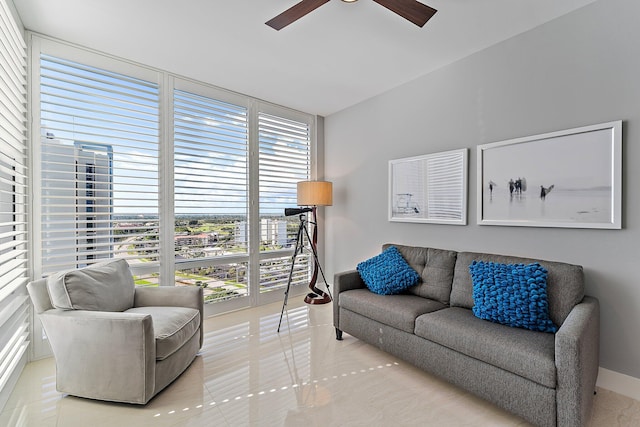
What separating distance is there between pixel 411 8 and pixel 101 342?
2.78 metres

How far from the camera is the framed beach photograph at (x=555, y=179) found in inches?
81.7

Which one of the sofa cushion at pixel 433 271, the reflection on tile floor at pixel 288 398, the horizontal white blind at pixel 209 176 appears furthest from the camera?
the horizontal white blind at pixel 209 176

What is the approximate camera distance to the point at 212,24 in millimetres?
2383

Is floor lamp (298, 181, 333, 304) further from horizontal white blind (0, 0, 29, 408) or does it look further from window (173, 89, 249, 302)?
horizontal white blind (0, 0, 29, 408)

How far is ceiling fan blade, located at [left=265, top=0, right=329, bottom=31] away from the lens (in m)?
1.87

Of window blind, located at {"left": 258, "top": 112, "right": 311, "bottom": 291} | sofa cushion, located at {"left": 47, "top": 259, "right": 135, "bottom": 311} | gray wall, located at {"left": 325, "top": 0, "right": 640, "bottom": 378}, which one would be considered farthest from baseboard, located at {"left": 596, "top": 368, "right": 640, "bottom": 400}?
sofa cushion, located at {"left": 47, "top": 259, "right": 135, "bottom": 311}

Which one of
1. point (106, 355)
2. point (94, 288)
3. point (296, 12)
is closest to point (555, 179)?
point (296, 12)

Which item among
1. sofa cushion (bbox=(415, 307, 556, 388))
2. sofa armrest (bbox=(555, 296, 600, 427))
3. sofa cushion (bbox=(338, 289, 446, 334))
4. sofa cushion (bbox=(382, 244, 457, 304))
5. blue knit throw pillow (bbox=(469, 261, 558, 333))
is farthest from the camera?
sofa cushion (bbox=(382, 244, 457, 304))

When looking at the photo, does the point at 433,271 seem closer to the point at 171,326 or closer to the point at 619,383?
the point at 619,383

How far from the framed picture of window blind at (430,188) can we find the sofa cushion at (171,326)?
2.30m

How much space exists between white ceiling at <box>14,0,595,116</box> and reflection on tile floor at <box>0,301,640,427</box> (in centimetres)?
265

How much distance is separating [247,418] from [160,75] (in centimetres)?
316

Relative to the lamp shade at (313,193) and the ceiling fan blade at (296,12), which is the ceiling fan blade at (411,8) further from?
the lamp shade at (313,193)

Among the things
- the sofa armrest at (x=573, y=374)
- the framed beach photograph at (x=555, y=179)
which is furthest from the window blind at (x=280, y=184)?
the sofa armrest at (x=573, y=374)
